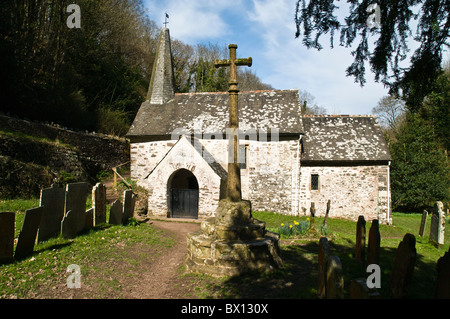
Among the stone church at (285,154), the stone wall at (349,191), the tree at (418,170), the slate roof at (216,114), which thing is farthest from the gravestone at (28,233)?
the tree at (418,170)

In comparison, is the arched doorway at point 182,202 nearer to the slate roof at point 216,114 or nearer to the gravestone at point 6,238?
the slate roof at point 216,114

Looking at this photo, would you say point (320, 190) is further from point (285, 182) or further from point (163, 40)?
point (163, 40)

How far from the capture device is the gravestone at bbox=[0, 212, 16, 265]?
18.3 feet

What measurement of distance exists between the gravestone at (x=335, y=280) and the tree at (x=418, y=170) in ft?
74.8

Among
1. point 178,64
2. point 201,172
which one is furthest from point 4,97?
point 178,64

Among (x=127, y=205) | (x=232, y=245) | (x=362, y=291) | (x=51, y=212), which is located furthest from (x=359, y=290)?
(x=127, y=205)

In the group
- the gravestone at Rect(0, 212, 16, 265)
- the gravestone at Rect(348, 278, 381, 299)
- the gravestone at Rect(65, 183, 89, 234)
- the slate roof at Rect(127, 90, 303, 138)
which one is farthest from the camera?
Answer: the slate roof at Rect(127, 90, 303, 138)

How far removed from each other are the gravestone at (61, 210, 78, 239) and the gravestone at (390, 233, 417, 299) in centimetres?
724

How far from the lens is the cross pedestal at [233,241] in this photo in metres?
6.10

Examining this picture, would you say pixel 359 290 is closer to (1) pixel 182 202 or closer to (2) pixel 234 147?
(2) pixel 234 147

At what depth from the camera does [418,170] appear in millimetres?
22812

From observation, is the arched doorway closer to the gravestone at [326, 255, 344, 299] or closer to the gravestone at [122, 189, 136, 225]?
the gravestone at [122, 189, 136, 225]

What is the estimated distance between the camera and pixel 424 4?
13.6 feet

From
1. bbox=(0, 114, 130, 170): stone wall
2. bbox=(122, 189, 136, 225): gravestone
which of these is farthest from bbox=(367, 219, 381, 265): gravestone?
bbox=(0, 114, 130, 170): stone wall
